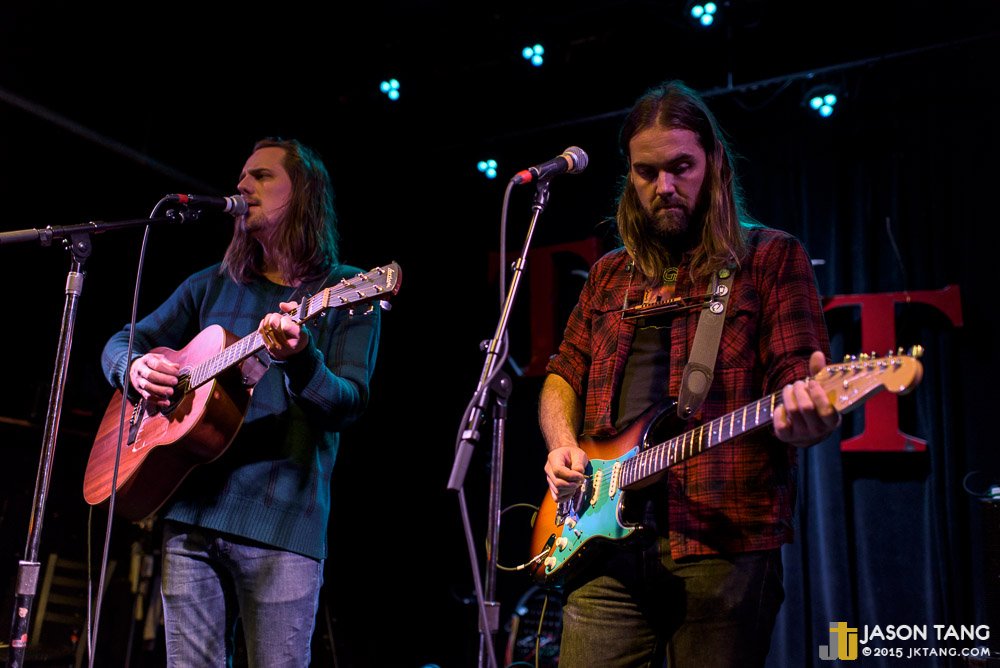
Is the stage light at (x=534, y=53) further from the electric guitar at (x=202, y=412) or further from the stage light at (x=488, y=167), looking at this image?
the electric guitar at (x=202, y=412)

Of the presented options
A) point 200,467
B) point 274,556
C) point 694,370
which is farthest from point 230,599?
point 694,370

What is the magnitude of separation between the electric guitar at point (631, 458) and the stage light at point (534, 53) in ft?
11.7

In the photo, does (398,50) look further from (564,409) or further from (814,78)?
(564,409)

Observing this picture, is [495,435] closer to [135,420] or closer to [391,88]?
[135,420]

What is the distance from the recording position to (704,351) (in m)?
2.39

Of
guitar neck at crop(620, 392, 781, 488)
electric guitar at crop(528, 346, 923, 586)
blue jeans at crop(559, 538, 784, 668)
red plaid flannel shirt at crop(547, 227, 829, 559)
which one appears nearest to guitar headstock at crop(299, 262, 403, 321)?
red plaid flannel shirt at crop(547, 227, 829, 559)

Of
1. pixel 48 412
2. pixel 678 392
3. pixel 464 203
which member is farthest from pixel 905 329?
pixel 48 412

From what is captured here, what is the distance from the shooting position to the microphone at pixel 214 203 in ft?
10.5

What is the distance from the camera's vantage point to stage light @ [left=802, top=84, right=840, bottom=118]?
5.07m

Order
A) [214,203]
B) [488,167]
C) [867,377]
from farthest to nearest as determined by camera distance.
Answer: [488,167], [214,203], [867,377]

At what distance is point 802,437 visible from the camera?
6.53 feet

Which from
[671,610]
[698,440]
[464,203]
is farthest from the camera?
[464,203]

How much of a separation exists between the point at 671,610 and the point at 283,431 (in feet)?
4.96

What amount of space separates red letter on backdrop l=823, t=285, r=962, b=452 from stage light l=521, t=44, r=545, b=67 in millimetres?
2432
